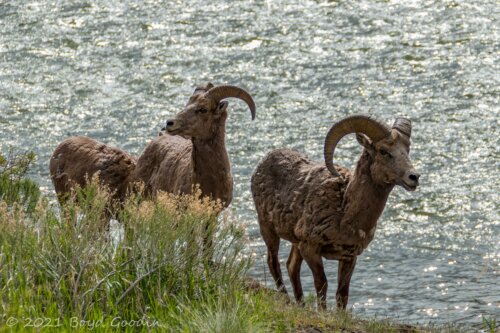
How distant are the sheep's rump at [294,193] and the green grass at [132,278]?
66.7 inches

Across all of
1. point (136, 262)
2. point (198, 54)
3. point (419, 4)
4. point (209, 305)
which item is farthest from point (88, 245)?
point (419, 4)

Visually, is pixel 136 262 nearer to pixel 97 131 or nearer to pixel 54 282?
pixel 54 282

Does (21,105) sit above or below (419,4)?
below

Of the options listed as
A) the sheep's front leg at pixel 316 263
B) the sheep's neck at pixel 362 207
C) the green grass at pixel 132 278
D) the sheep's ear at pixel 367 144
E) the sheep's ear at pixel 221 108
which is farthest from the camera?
the sheep's ear at pixel 221 108

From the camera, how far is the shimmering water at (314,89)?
1577cm

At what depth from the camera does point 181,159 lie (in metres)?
12.7

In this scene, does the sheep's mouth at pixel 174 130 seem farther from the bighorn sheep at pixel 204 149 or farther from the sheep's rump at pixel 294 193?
the sheep's rump at pixel 294 193

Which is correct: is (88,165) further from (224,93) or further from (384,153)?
(384,153)

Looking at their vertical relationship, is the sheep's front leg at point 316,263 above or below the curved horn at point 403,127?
below

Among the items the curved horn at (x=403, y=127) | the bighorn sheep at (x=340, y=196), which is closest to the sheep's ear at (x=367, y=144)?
the bighorn sheep at (x=340, y=196)

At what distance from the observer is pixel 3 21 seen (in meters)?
25.1

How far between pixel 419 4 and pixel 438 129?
5.66 m

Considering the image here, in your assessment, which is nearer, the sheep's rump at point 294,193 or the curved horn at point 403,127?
the curved horn at point 403,127

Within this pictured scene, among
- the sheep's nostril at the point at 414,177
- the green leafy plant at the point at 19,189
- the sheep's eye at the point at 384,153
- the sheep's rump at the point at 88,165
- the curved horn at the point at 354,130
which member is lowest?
the green leafy plant at the point at 19,189
